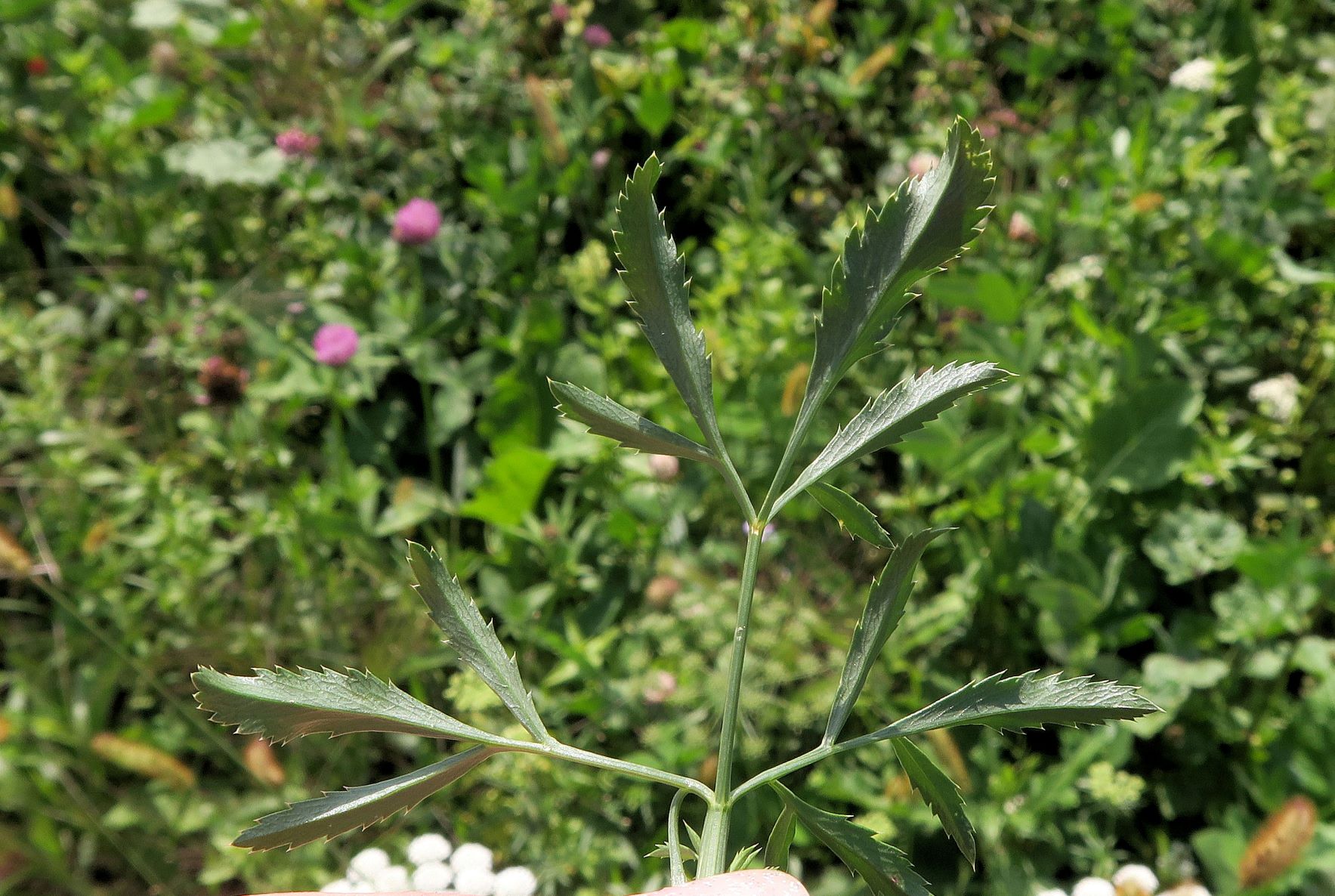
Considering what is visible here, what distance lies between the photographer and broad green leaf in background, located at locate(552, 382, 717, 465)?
0.48m

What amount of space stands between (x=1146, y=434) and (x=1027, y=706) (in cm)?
130

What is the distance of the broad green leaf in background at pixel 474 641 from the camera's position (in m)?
0.52

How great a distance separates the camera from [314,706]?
48 centimetres

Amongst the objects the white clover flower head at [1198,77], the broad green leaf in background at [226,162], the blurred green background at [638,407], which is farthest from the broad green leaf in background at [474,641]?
the broad green leaf in background at [226,162]

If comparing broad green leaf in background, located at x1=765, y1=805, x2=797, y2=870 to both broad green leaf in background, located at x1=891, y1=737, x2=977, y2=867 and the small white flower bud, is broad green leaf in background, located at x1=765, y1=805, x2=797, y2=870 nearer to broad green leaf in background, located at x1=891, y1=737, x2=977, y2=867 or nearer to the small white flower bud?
broad green leaf in background, located at x1=891, y1=737, x2=977, y2=867

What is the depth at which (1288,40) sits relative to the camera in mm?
2238

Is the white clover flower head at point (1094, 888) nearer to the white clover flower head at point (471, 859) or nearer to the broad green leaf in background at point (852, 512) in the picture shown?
the white clover flower head at point (471, 859)

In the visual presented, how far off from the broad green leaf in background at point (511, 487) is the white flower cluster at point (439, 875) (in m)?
0.66

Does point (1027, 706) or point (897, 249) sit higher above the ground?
point (897, 249)

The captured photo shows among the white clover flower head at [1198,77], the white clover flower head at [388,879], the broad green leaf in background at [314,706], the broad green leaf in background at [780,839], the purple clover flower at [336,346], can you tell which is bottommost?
the white clover flower head at [388,879]

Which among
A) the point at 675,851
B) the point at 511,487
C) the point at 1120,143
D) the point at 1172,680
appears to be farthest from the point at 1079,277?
the point at 675,851

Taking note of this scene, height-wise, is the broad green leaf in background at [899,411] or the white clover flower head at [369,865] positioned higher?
the broad green leaf in background at [899,411]

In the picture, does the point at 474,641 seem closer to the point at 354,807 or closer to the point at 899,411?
the point at 354,807

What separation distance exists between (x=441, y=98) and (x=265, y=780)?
5.12 feet
